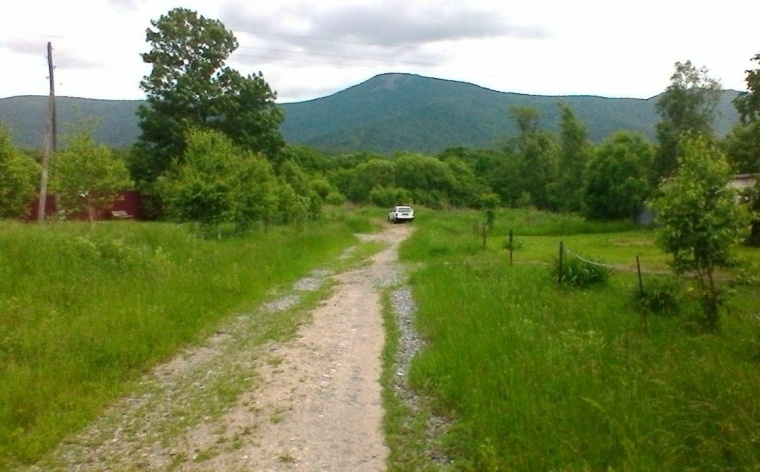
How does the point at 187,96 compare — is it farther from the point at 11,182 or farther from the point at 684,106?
the point at 684,106

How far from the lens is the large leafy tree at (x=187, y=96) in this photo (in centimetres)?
4450

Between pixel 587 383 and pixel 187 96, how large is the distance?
1646 inches

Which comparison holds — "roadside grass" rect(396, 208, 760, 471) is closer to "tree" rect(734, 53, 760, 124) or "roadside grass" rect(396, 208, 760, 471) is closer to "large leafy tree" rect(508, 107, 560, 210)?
"tree" rect(734, 53, 760, 124)

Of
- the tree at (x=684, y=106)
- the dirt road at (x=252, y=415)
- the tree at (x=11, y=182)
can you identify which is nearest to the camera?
the dirt road at (x=252, y=415)

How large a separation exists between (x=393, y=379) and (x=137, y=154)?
41.1 m

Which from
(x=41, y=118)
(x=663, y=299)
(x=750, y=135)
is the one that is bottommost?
(x=663, y=299)

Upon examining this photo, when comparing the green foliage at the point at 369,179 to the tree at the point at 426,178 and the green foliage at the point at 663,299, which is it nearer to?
Answer: the tree at the point at 426,178

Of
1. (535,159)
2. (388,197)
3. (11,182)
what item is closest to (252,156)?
(11,182)

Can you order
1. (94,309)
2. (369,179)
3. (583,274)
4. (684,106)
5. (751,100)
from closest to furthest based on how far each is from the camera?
(94,309), (583,274), (751,100), (684,106), (369,179)

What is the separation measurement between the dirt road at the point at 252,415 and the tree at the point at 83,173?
21264 mm

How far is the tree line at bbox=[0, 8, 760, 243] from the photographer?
81.1ft

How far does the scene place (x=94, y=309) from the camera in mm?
10609

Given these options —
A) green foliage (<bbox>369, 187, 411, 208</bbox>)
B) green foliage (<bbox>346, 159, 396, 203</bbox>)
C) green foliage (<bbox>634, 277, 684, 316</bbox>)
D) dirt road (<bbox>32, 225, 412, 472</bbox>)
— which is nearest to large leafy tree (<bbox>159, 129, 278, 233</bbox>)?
dirt road (<bbox>32, 225, 412, 472</bbox>)

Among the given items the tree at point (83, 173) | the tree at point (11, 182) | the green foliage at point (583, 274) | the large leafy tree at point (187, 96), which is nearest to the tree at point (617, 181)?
the large leafy tree at point (187, 96)
